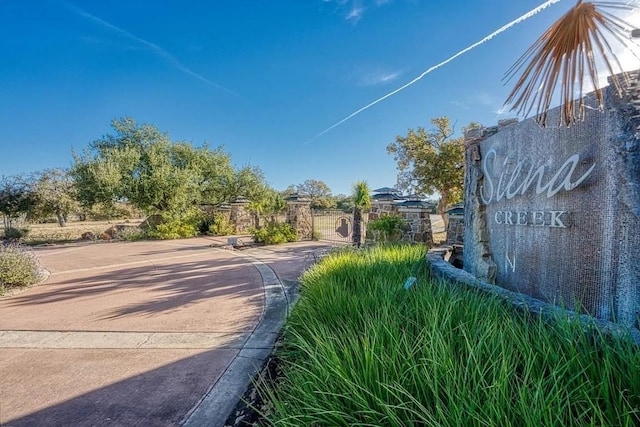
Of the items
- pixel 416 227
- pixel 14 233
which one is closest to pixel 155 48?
pixel 416 227

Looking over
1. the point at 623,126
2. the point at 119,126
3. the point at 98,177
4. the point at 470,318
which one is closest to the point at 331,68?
the point at 623,126

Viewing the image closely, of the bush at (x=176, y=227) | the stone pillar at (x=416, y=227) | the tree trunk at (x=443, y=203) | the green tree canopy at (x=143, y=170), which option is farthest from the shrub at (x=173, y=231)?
the tree trunk at (x=443, y=203)

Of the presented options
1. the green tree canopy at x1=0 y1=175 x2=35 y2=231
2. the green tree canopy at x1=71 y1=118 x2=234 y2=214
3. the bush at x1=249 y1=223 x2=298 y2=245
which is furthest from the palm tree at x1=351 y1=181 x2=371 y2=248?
the green tree canopy at x1=0 y1=175 x2=35 y2=231

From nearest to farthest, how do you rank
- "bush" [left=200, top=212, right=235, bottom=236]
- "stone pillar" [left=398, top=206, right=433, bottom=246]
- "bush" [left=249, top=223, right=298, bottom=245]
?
"stone pillar" [left=398, top=206, right=433, bottom=246] → "bush" [left=249, top=223, right=298, bottom=245] → "bush" [left=200, top=212, right=235, bottom=236]

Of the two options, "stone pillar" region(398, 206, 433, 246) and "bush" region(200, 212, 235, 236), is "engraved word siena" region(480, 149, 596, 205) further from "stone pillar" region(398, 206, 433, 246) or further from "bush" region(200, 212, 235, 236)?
"bush" region(200, 212, 235, 236)

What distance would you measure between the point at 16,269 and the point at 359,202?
28.7 feet

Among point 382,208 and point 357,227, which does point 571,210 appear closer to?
point 382,208

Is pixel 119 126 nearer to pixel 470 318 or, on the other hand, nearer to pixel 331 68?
pixel 331 68

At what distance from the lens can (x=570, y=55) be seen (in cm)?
125

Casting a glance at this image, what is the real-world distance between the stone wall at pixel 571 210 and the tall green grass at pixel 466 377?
0.49 meters

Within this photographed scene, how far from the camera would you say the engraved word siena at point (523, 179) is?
278 cm

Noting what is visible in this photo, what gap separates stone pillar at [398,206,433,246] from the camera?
828 cm

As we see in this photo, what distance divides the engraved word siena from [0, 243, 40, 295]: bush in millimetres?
9080

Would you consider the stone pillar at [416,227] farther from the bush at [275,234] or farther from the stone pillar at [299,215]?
the bush at [275,234]
